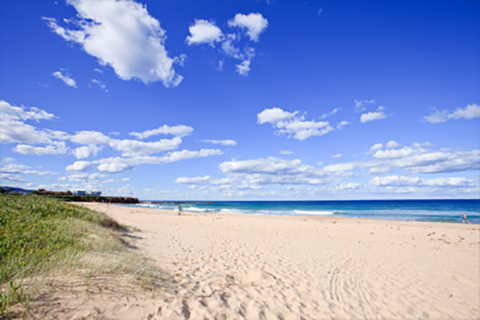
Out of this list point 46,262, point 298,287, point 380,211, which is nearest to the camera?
point 46,262

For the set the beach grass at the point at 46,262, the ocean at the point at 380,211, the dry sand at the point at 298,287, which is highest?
the beach grass at the point at 46,262

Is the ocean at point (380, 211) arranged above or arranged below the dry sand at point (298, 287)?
below

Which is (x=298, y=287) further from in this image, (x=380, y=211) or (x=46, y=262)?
(x=380, y=211)

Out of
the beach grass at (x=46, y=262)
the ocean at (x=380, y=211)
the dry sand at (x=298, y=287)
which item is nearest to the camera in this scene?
the beach grass at (x=46, y=262)

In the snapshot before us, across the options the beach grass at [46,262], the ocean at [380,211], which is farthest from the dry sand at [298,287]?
the ocean at [380,211]

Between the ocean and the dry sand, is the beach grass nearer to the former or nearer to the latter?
the dry sand

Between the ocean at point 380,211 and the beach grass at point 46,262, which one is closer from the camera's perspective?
the beach grass at point 46,262

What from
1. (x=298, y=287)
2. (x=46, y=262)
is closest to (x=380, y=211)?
(x=298, y=287)

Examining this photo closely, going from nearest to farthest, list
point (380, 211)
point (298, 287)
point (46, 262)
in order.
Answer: point (46, 262), point (298, 287), point (380, 211)

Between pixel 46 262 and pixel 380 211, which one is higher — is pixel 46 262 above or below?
above

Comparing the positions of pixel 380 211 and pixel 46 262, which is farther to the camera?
pixel 380 211

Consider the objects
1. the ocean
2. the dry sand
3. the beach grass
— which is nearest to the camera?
the beach grass

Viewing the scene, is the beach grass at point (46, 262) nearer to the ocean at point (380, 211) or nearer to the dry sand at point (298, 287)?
the dry sand at point (298, 287)

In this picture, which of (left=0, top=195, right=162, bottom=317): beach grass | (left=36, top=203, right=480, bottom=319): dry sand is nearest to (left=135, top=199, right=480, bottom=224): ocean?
(left=36, top=203, right=480, bottom=319): dry sand
